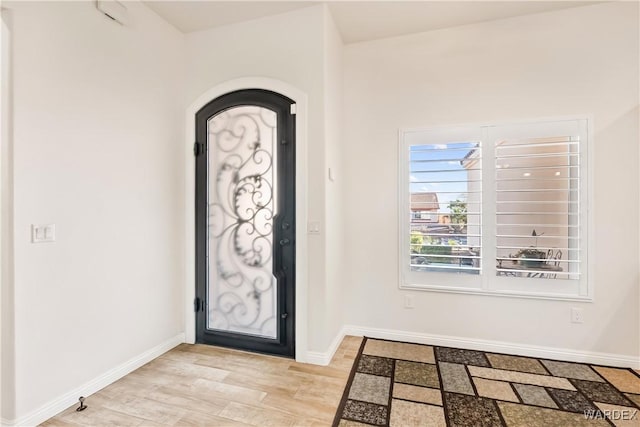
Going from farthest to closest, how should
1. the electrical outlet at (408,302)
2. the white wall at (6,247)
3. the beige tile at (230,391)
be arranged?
the electrical outlet at (408,302), the beige tile at (230,391), the white wall at (6,247)

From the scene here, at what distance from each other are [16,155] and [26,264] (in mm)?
657

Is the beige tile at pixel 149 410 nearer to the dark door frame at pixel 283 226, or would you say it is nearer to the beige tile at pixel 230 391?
the beige tile at pixel 230 391

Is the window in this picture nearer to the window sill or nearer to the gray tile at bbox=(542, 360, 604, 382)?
the window sill

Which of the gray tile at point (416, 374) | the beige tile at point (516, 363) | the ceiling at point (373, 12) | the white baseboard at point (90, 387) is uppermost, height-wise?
the ceiling at point (373, 12)

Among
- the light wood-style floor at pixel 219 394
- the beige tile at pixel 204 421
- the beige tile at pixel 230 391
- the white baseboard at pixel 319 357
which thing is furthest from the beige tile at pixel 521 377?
the beige tile at pixel 204 421

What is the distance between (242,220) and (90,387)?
166 cm

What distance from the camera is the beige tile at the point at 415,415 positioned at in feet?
6.28

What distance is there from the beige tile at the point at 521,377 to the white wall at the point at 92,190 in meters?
2.79

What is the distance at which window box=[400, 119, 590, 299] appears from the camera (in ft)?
8.85

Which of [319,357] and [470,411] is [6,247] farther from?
[470,411]

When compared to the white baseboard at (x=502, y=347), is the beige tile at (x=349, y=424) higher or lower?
lower

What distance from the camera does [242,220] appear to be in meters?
2.93

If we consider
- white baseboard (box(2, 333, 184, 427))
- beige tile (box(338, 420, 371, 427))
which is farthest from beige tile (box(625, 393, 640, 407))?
white baseboard (box(2, 333, 184, 427))

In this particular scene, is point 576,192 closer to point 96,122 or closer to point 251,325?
point 251,325
